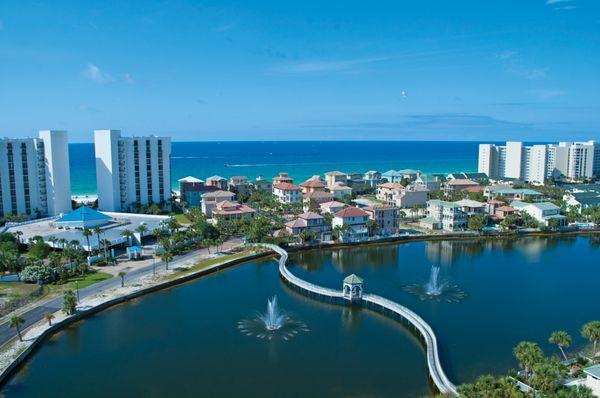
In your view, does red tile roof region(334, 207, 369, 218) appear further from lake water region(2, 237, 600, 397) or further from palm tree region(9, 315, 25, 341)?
palm tree region(9, 315, 25, 341)

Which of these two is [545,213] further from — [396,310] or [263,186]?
[263,186]

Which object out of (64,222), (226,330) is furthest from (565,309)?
(64,222)

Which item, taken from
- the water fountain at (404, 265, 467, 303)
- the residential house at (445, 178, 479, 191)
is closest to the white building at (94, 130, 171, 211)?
the water fountain at (404, 265, 467, 303)

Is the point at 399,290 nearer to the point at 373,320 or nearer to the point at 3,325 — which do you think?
the point at 373,320

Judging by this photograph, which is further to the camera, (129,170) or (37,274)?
(129,170)

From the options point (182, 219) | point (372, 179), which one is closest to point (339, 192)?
point (372, 179)

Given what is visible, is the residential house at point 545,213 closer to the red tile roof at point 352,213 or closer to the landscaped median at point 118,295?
the red tile roof at point 352,213
